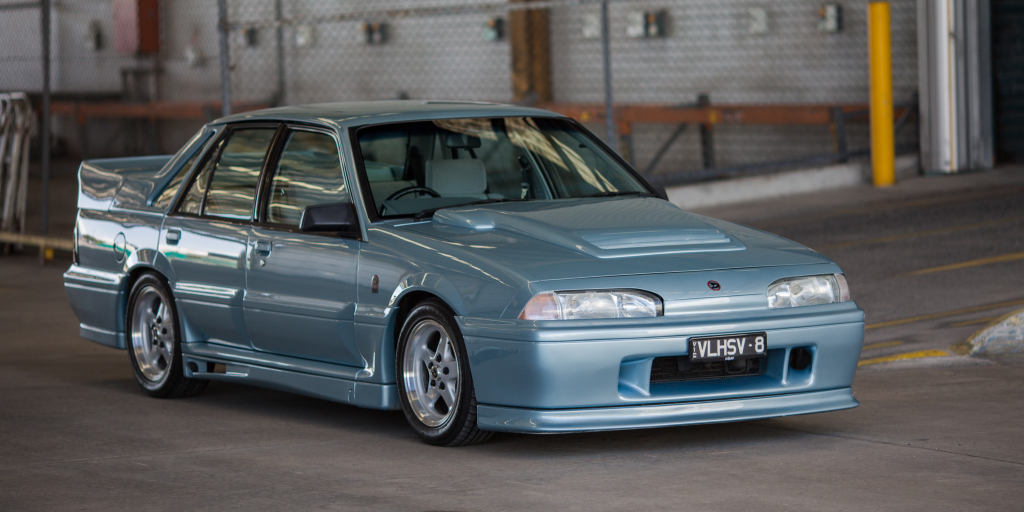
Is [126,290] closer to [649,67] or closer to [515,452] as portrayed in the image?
[515,452]

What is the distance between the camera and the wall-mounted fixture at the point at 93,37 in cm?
2755

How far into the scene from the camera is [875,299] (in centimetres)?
848

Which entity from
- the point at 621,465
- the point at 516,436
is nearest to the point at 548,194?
the point at 516,436

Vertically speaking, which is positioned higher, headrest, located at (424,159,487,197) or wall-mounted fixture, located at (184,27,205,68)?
wall-mounted fixture, located at (184,27,205,68)

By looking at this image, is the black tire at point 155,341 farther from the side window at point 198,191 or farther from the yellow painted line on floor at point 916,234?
the yellow painted line on floor at point 916,234

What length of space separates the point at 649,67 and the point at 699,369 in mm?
15108

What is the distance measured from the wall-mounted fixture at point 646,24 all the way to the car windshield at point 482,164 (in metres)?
13.3

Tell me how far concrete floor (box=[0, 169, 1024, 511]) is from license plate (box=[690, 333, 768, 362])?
36 centimetres

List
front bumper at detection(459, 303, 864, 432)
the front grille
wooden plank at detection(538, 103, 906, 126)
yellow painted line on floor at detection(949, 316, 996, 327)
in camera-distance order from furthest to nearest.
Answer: wooden plank at detection(538, 103, 906, 126), yellow painted line on floor at detection(949, 316, 996, 327), the front grille, front bumper at detection(459, 303, 864, 432)

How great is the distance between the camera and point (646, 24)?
64.1 feet

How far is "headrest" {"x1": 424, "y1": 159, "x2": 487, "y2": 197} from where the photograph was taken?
19.4 ft

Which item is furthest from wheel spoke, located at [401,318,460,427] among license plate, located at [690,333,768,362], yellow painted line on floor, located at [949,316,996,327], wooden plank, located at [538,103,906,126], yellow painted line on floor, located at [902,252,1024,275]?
wooden plank, located at [538,103,906,126]

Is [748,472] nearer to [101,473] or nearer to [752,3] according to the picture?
[101,473]

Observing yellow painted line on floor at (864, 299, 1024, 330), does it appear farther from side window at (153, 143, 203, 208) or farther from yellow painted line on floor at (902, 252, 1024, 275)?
side window at (153, 143, 203, 208)
